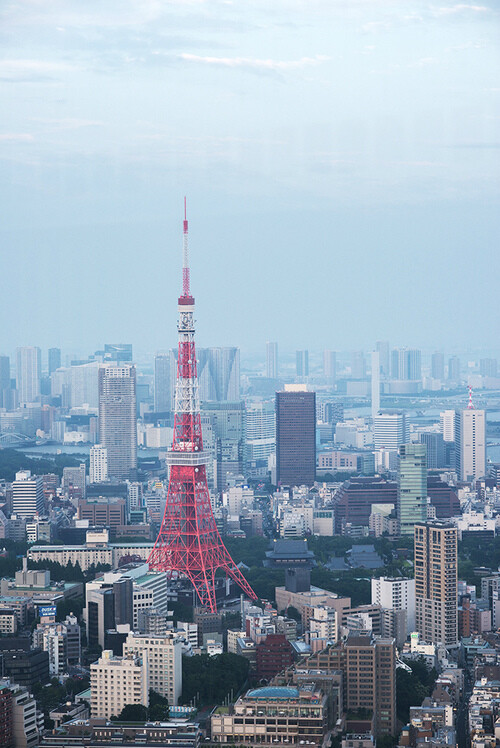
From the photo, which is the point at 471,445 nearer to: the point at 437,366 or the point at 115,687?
the point at 115,687

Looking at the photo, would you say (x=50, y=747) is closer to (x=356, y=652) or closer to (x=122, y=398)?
(x=356, y=652)

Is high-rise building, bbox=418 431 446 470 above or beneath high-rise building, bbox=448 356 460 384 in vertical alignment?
beneath

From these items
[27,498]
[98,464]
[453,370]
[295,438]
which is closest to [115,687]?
[27,498]

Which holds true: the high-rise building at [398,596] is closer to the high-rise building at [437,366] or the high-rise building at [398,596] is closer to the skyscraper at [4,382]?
the skyscraper at [4,382]

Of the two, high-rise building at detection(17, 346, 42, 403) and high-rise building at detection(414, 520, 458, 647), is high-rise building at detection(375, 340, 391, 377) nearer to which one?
high-rise building at detection(17, 346, 42, 403)

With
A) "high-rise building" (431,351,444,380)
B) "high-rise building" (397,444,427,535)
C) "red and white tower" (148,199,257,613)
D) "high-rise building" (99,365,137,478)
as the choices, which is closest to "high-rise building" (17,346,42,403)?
"high-rise building" (99,365,137,478)


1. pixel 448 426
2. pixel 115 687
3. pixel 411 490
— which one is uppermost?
pixel 448 426
